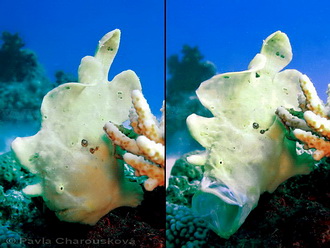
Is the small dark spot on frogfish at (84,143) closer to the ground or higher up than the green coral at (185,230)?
higher up

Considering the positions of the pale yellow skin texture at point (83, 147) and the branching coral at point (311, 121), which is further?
the pale yellow skin texture at point (83, 147)

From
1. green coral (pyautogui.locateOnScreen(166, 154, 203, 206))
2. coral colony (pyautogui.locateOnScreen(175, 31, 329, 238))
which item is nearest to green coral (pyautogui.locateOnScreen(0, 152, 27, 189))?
green coral (pyautogui.locateOnScreen(166, 154, 203, 206))

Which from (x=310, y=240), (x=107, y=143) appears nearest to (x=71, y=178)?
(x=107, y=143)

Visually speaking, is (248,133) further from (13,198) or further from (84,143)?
(13,198)

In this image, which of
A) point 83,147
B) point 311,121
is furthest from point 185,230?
point 311,121

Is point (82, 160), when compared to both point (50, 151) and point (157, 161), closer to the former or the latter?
point (50, 151)

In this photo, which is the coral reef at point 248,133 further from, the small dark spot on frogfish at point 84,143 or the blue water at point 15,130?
the blue water at point 15,130

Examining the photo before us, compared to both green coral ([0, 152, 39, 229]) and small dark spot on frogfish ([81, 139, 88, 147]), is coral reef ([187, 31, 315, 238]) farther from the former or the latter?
green coral ([0, 152, 39, 229])

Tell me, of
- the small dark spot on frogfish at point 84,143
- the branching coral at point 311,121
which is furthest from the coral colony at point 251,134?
the small dark spot on frogfish at point 84,143
